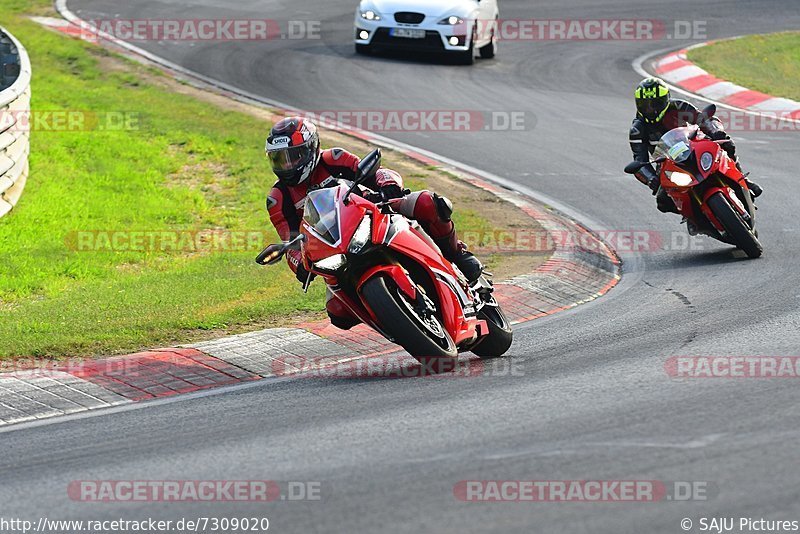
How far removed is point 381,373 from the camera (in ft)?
27.0

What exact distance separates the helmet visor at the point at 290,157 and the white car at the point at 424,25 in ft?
45.4

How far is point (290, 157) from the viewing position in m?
8.49

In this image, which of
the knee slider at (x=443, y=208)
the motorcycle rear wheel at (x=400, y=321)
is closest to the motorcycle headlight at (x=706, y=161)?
the knee slider at (x=443, y=208)

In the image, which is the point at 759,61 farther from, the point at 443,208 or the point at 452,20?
the point at 443,208

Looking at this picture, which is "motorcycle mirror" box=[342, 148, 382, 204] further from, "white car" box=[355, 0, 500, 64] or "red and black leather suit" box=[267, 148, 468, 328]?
"white car" box=[355, 0, 500, 64]

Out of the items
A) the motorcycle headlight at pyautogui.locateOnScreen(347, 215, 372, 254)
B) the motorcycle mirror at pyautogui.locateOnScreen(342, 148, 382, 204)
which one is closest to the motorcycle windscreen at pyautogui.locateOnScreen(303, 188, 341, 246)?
the motorcycle headlight at pyautogui.locateOnScreen(347, 215, 372, 254)

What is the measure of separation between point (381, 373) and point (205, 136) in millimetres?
9920

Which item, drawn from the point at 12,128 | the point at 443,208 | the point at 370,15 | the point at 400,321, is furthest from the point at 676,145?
the point at 370,15

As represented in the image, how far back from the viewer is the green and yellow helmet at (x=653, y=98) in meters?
12.2

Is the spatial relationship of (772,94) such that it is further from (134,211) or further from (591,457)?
(591,457)

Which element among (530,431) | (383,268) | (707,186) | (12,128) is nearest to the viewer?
(530,431)

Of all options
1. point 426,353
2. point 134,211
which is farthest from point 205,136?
point 426,353

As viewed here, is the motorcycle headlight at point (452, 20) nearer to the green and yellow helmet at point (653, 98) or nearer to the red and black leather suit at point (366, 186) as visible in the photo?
the green and yellow helmet at point (653, 98)

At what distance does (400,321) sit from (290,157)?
172 cm
